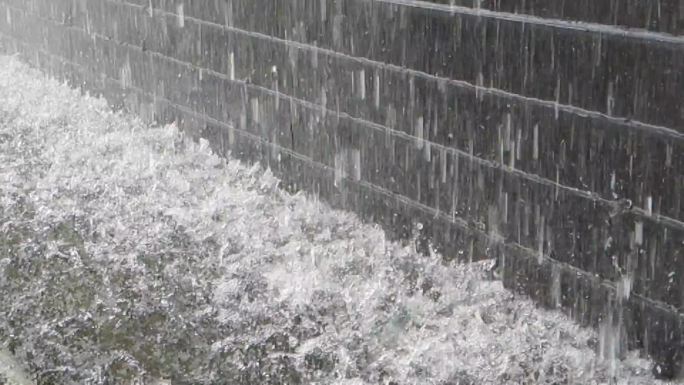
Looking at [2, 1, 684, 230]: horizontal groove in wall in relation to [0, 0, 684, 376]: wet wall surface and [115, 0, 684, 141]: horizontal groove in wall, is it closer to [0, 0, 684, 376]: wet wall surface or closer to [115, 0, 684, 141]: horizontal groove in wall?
[0, 0, 684, 376]: wet wall surface

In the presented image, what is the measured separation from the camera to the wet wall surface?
10.9ft

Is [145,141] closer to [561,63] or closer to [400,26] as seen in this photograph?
[400,26]

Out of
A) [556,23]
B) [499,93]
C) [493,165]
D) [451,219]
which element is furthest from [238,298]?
[556,23]

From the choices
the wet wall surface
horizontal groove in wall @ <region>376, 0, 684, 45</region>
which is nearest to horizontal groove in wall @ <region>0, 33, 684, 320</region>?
the wet wall surface

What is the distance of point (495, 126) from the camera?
4055 mm

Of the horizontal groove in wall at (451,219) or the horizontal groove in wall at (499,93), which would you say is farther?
the horizontal groove in wall at (451,219)

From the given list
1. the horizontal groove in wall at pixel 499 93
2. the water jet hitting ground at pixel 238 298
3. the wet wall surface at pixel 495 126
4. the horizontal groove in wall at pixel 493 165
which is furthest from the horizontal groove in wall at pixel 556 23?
the water jet hitting ground at pixel 238 298

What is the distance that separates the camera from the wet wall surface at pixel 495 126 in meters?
3.32

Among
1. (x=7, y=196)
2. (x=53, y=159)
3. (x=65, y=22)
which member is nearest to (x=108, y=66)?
(x=65, y=22)

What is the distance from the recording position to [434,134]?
4445mm

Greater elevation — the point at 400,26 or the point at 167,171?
the point at 400,26

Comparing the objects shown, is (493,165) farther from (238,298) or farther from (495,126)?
(238,298)

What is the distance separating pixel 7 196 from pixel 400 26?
103 inches

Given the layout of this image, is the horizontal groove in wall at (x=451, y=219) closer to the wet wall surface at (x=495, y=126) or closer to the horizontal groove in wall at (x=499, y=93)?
the wet wall surface at (x=495, y=126)
